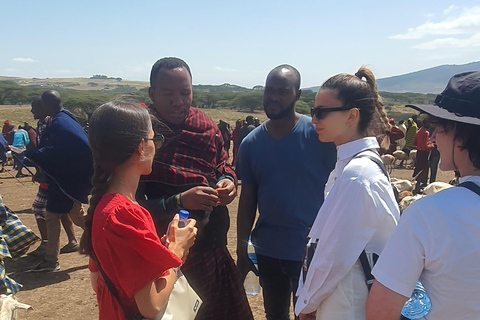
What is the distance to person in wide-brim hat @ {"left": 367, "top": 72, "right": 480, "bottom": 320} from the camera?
4.16ft

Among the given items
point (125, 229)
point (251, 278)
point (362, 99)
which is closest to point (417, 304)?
point (362, 99)

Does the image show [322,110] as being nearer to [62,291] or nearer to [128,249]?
[128,249]

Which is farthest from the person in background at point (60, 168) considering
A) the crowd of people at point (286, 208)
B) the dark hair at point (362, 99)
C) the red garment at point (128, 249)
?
the dark hair at point (362, 99)

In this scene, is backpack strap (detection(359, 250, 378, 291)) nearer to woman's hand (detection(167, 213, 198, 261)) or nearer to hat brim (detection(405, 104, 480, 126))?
hat brim (detection(405, 104, 480, 126))

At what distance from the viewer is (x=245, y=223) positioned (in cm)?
296

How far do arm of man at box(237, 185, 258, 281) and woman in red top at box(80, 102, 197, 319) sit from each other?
3.60ft

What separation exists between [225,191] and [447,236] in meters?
1.35

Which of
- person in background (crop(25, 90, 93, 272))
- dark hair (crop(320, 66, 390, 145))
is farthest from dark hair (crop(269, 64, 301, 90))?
person in background (crop(25, 90, 93, 272))

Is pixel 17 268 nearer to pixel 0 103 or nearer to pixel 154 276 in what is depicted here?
pixel 154 276

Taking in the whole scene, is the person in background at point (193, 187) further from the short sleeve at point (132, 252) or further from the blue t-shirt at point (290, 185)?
the short sleeve at point (132, 252)

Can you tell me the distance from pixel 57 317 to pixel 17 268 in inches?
58.8

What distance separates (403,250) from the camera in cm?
133

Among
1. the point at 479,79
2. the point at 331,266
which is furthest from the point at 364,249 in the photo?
the point at 479,79

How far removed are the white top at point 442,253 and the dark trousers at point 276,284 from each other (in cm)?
145
